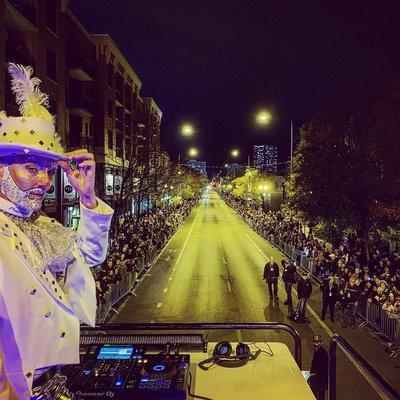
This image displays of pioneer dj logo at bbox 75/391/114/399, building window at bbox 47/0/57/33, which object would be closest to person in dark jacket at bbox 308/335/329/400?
pioneer dj logo at bbox 75/391/114/399

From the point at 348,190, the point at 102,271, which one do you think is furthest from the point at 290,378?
the point at 348,190

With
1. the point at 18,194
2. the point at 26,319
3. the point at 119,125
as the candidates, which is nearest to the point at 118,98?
the point at 119,125

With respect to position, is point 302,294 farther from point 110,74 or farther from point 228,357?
point 110,74

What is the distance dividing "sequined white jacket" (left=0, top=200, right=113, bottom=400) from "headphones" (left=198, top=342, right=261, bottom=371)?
1789 mm

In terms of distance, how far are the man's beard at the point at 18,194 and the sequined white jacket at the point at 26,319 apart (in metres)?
A: 0.13

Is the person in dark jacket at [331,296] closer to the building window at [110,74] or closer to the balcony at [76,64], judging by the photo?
the balcony at [76,64]

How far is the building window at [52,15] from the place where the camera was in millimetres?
27078

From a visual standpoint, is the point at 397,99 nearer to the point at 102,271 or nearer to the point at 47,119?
the point at 102,271

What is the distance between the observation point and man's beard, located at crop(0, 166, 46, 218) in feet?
9.29

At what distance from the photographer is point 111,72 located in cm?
4391

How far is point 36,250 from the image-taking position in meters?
2.93

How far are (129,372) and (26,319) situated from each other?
1499 millimetres

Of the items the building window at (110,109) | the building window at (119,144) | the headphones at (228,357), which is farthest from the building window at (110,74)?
the headphones at (228,357)

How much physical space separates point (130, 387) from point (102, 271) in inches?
550
